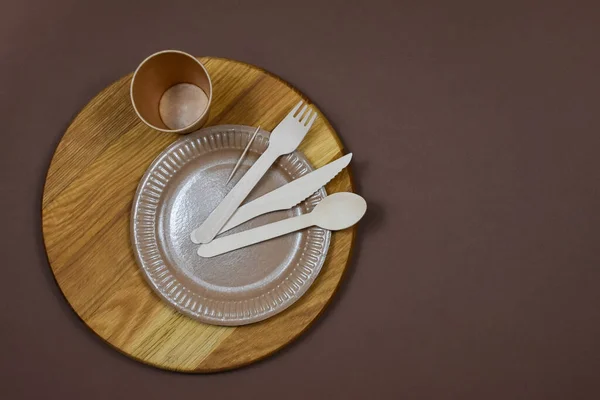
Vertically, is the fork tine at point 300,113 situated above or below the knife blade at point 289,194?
above

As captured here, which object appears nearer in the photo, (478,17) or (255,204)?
(255,204)

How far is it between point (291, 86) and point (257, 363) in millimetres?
323

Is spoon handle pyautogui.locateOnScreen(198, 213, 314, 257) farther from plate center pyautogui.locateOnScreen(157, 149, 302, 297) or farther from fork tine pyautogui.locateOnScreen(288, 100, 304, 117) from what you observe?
fork tine pyautogui.locateOnScreen(288, 100, 304, 117)

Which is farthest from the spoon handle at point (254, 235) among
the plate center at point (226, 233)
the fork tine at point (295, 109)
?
the fork tine at point (295, 109)

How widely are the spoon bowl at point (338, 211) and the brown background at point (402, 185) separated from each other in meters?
0.07

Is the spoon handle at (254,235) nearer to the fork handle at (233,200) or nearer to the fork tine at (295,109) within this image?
the fork handle at (233,200)

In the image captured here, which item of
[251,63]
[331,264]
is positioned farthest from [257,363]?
[251,63]

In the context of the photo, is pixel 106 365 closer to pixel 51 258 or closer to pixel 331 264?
pixel 51 258

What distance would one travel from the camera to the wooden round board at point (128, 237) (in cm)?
65

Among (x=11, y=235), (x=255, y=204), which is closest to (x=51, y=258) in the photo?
(x=11, y=235)

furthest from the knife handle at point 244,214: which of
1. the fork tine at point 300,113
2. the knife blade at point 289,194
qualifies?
the fork tine at point 300,113

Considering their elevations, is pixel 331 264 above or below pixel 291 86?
below

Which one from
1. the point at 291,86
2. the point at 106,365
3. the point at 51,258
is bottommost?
the point at 106,365

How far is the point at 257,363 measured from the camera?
700 millimetres
